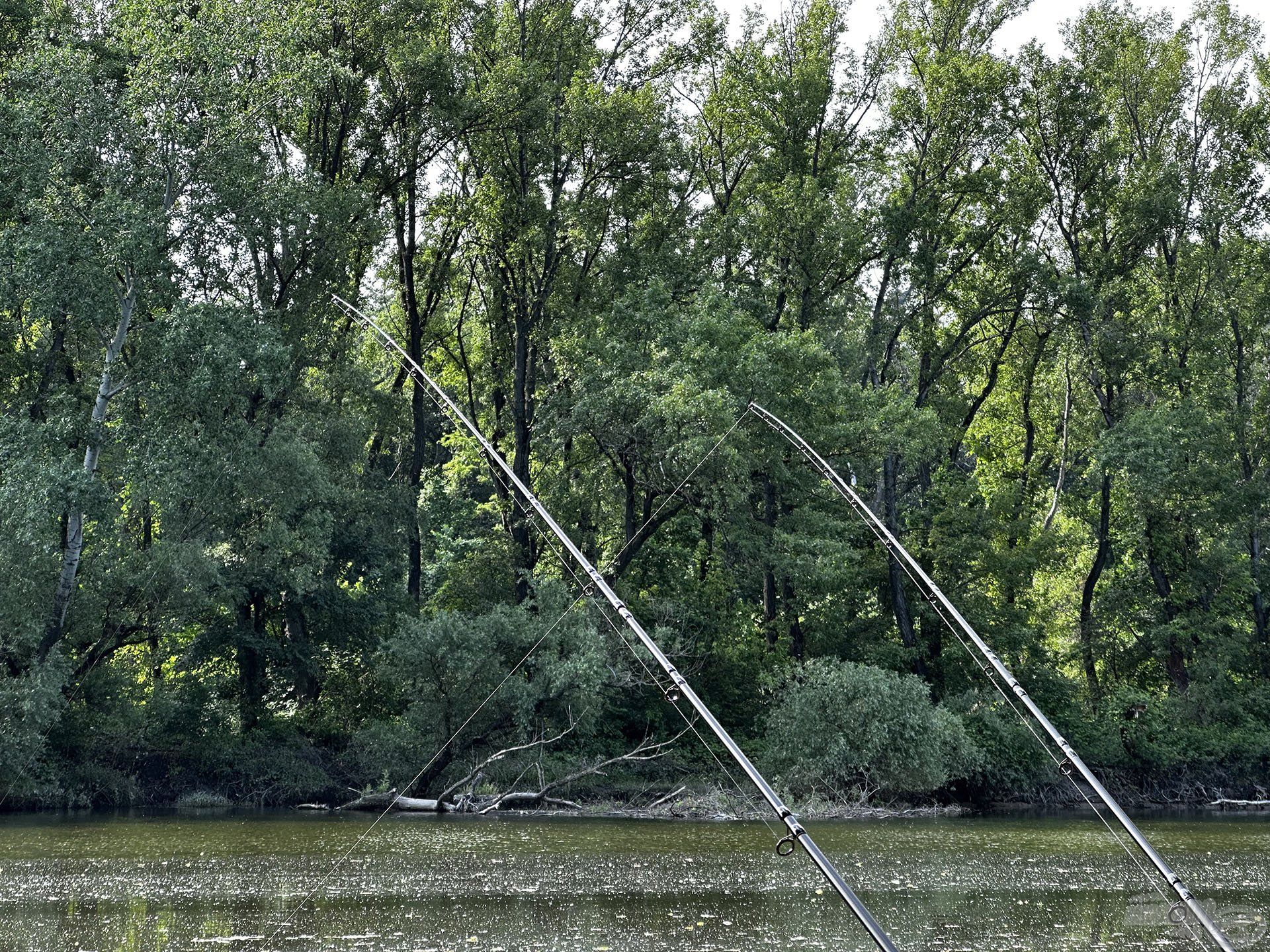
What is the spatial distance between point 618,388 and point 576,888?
16.7m

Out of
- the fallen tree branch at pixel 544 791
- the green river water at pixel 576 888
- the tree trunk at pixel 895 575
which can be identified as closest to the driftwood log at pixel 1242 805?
the tree trunk at pixel 895 575

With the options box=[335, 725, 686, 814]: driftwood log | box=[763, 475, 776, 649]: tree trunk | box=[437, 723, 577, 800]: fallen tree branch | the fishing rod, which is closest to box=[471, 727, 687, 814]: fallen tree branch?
box=[335, 725, 686, 814]: driftwood log

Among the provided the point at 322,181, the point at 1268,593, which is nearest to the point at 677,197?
the point at 322,181

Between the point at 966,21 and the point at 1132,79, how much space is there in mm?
5767

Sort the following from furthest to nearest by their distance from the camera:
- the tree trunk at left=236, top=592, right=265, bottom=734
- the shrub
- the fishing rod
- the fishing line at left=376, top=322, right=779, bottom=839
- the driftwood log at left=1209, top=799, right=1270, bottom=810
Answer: the driftwood log at left=1209, top=799, right=1270, bottom=810 < the tree trunk at left=236, top=592, right=265, bottom=734 < the shrub < the fishing line at left=376, top=322, right=779, bottom=839 < the fishing rod

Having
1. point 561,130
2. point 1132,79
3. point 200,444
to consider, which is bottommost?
point 200,444

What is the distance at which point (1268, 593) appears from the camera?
37469 millimetres

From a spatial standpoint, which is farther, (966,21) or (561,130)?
(966,21)

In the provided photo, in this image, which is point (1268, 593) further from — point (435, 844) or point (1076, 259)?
point (435, 844)

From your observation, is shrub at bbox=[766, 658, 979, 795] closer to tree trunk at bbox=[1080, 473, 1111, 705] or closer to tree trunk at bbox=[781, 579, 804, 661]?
tree trunk at bbox=[781, 579, 804, 661]

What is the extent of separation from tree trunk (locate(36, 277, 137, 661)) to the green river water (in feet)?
11.1

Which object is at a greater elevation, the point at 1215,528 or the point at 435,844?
the point at 1215,528

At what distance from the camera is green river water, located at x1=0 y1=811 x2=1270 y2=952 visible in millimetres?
10523

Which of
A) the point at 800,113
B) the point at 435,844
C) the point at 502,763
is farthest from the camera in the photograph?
the point at 800,113
